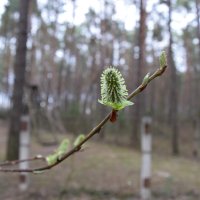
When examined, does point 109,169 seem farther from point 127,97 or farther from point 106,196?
point 127,97

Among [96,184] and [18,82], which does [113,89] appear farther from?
[18,82]

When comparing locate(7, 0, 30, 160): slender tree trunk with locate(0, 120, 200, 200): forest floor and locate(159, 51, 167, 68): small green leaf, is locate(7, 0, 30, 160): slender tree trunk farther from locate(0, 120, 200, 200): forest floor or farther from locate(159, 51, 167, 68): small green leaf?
locate(159, 51, 167, 68): small green leaf

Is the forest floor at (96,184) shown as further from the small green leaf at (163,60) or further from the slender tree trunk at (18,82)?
the small green leaf at (163,60)

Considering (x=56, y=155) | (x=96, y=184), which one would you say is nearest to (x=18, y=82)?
(x=96, y=184)

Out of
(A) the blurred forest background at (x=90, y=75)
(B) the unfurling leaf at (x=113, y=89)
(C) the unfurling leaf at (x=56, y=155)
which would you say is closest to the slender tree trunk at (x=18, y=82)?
(A) the blurred forest background at (x=90, y=75)

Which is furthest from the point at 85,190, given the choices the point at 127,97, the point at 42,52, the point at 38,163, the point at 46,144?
the point at 42,52
